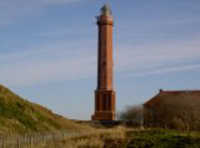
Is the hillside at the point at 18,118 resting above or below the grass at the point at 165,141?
above

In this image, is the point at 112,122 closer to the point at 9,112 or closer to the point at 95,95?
the point at 95,95

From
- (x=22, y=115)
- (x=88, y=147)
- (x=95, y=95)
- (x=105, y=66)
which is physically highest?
(x=105, y=66)

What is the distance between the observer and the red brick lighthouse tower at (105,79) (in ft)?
237

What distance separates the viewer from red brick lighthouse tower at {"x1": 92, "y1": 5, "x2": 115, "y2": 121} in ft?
237

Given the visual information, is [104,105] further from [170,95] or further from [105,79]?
[170,95]

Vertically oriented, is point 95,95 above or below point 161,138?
above

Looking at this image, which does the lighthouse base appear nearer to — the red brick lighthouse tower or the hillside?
the red brick lighthouse tower

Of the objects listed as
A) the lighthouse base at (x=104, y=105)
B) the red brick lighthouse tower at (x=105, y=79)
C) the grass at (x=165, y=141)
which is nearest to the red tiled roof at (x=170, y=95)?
the lighthouse base at (x=104, y=105)

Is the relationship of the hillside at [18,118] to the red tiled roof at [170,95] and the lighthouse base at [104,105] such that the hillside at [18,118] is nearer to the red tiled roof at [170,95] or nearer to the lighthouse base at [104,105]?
the red tiled roof at [170,95]

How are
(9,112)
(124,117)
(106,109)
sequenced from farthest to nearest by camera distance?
(106,109)
(124,117)
(9,112)

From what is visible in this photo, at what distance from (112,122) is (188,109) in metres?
18.2

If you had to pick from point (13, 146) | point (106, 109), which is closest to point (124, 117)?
point (106, 109)

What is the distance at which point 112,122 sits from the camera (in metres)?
67.2

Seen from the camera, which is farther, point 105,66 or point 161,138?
point 105,66
